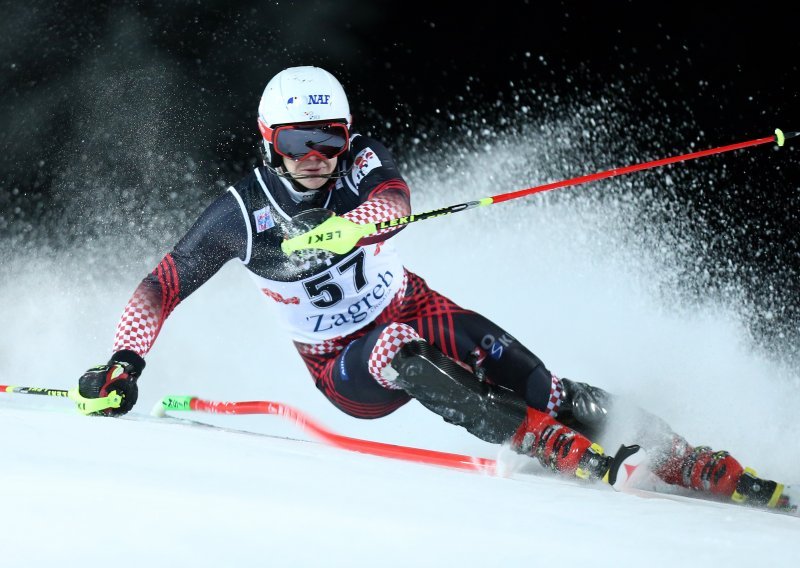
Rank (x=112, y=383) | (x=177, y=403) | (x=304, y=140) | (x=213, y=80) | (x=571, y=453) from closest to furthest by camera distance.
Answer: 1. (x=571, y=453)
2. (x=112, y=383)
3. (x=304, y=140)
4. (x=177, y=403)
5. (x=213, y=80)

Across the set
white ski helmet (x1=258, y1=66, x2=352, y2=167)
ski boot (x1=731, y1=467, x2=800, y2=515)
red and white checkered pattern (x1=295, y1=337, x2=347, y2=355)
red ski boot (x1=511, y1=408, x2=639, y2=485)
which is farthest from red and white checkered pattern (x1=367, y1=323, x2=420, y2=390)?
ski boot (x1=731, y1=467, x2=800, y2=515)

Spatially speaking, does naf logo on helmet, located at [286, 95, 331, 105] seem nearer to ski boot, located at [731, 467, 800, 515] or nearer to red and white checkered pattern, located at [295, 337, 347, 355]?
red and white checkered pattern, located at [295, 337, 347, 355]

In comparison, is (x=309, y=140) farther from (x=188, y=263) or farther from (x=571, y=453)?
(x=571, y=453)

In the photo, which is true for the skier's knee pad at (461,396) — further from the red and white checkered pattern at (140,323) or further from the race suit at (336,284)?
the red and white checkered pattern at (140,323)

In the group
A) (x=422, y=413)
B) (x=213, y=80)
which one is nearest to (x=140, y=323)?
(x=422, y=413)

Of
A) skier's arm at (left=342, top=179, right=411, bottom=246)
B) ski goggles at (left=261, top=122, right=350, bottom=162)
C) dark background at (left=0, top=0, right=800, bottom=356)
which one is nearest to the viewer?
skier's arm at (left=342, top=179, right=411, bottom=246)

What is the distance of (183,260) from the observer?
2.68m

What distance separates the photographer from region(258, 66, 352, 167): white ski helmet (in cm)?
259

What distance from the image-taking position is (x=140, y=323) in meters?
2.63

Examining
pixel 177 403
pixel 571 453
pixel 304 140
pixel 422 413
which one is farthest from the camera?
pixel 422 413

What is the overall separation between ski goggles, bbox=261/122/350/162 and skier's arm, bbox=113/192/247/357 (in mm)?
239

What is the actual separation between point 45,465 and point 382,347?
995 millimetres

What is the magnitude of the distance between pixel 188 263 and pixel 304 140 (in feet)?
1.66

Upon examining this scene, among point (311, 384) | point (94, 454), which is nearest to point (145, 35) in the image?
point (311, 384)
